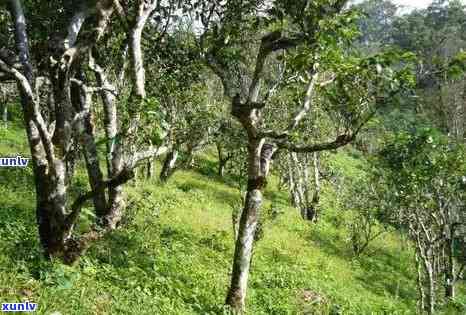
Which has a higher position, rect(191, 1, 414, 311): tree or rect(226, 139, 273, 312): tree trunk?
rect(191, 1, 414, 311): tree

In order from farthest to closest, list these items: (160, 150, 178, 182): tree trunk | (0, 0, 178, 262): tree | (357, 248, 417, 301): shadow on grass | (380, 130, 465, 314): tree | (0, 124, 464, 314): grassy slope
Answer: (160, 150, 178, 182): tree trunk < (357, 248, 417, 301): shadow on grass < (380, 130, 465, 314): tree < (0, 0, 178, 262): tree < (0, 124, 464, 314): grassy slope

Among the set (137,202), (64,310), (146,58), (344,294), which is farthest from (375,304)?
(64,310)

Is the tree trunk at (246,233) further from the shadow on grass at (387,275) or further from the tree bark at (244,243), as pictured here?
the shadow on grass at (387,275)

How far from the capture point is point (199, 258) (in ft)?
54.7

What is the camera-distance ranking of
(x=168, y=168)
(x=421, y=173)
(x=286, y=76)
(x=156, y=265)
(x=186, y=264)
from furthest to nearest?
(x=168, y=168)
(x=421, y=173)
(x=186, y=264)
(x=286, y=76)
(x=156, y=265)

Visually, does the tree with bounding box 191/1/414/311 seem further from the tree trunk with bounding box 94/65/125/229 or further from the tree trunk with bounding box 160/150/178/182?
the tree trunk with bounding box 160/150/178/182

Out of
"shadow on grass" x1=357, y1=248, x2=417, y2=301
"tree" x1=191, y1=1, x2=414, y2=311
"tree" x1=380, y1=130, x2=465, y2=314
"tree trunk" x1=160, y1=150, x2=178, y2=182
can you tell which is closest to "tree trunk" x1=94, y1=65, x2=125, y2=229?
"tree" x1=191, y1=1, x2=414, y2=311

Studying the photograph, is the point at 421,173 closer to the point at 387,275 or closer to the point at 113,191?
the point at 387,275

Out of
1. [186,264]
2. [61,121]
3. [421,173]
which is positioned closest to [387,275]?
[421,173]

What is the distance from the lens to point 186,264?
15.1m

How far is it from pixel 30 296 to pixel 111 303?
1.64 m

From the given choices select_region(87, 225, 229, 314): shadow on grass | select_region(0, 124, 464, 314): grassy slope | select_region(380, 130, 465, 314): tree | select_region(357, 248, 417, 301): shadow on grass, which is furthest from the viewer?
select_region(357, 248, 417, 301): shadow on grass

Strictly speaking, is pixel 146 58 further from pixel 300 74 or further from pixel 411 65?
pixel 411 65

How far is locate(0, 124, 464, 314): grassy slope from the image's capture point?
9141 millimetres
